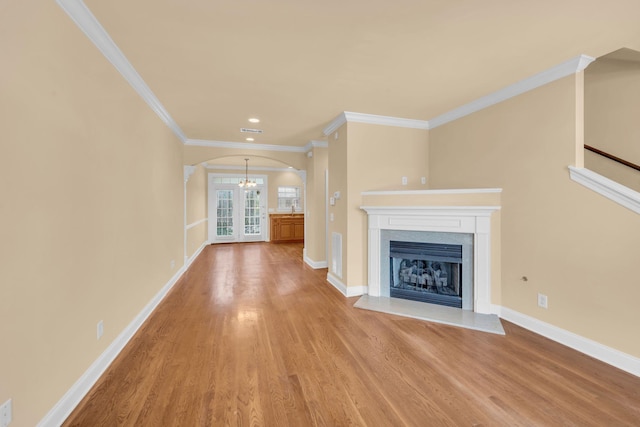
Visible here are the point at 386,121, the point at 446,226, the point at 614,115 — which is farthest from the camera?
the point at 386,121

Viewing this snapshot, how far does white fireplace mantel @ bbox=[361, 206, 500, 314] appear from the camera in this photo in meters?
3.00

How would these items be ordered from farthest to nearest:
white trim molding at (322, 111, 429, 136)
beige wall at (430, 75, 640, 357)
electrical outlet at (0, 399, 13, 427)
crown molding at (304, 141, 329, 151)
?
crown molding at (304, 141, 329, 151) → white trim molding at (322, 111, 429, 136) → beige wall at (430, 75, 640, 357) → electrical outlet at (0, 399, 13, 427)

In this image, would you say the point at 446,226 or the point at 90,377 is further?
the point at 446,226

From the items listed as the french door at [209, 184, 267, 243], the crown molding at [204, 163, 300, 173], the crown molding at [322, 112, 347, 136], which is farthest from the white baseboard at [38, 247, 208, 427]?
the crown molding at [204, 163, 300, 173]

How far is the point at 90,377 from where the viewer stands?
1.84 metres

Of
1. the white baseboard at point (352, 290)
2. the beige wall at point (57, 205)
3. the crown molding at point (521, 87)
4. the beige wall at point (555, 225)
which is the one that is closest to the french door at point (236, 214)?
the white baseboard at point (352, 290)

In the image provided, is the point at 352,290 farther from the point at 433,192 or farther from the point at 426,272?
the point at 433,192

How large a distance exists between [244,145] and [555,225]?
4902 millimetres

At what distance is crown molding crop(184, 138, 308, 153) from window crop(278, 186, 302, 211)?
12.3 ft

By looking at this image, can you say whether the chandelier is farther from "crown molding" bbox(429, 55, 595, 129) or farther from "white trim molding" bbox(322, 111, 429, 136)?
"crown molding" bbox(429, 55, 595, 129)

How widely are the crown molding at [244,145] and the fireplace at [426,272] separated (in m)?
3.11

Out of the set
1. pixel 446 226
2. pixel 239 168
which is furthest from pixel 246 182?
pixel 446 226

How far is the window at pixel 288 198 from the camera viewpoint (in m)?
9.24

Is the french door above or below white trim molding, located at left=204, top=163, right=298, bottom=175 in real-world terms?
below
